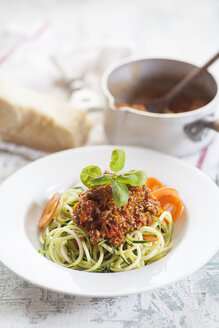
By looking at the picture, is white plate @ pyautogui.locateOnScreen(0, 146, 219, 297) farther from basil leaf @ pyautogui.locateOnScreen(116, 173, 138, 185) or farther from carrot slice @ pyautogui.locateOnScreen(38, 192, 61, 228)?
basil leaf @ pyautogui.locateOnScreen(116, 173, 138, 185)

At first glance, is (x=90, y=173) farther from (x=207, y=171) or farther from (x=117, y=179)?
(x=207, y=171)

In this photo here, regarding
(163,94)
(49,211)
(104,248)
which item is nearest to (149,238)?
(104,248)

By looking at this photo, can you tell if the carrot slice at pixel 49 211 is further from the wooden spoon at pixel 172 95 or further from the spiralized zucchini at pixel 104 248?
the wooden spoon at pixel 172 95

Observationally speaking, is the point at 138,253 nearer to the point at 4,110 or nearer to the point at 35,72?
the point at 4,110

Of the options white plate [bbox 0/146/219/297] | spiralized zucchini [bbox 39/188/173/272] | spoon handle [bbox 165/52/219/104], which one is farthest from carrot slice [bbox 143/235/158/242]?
spoon handle [bbox 165/52/219/104]

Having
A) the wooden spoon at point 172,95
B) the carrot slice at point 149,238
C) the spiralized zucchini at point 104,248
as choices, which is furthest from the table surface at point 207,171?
the wooden spoon at point 172,95

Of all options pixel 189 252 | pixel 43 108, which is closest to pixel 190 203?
pixel 189 252
